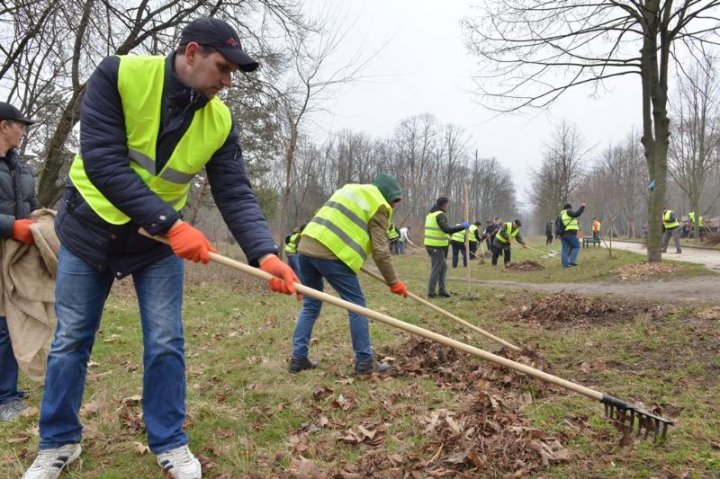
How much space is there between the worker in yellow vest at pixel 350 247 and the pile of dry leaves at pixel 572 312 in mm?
3303

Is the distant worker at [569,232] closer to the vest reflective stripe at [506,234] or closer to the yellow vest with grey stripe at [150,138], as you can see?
the vest reflective stripe at [506,234]

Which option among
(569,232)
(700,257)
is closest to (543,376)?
(569,232)

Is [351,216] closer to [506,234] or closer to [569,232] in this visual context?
[569,232]

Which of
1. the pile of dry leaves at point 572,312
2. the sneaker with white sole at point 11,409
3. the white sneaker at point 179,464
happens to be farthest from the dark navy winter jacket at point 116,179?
the pile of dry leaves at point 572,312

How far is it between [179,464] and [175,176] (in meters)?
1.44

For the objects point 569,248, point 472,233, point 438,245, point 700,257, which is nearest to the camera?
point 438,245

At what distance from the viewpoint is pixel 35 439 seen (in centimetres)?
310

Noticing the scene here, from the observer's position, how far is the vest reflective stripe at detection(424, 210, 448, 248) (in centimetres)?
1047

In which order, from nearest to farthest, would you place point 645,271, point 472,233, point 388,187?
point 388,187 < point 645,271 < point 472,233

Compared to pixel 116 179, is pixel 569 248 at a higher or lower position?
lower

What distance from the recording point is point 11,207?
3.53m

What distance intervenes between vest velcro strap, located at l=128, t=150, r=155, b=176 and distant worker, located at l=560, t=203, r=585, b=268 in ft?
48.4

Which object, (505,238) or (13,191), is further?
(505,238)

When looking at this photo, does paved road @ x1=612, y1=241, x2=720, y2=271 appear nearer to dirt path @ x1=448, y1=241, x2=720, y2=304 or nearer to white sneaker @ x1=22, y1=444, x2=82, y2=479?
dirt path @ x1=448, y1=241, x2=720, y2=304
